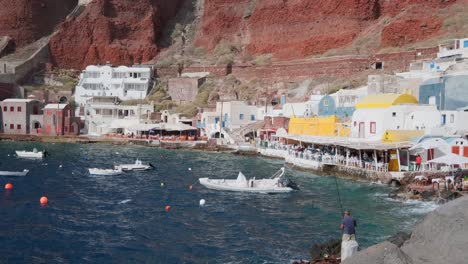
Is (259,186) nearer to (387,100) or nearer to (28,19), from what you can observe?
(387,100)

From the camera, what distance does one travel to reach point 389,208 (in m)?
29.7

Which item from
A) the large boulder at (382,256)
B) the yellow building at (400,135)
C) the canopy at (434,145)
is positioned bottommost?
the large boulder at (382,256)

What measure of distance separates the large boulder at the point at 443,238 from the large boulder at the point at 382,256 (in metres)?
0.38

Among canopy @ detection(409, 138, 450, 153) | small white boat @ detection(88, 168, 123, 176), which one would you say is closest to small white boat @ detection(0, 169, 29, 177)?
small white boat @ detection(88, 168, 123, 176)

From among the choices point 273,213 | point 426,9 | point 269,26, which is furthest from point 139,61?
point 273,213

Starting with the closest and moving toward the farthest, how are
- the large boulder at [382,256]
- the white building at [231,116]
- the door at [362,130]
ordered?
1. the large boulder at [382,256]
2. the door at [362,130]
3. the white building at [231,116]

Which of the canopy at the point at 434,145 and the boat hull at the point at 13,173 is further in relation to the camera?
the boat hull at the point at 13,173

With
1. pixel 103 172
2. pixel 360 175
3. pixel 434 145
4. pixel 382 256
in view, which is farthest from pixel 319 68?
pixel 382 256

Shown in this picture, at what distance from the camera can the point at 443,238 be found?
11.3m

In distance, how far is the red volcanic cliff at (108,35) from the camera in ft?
345

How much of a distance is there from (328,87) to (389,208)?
1665 inches

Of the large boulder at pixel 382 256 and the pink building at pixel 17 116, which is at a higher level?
the pink building at pixel 17 116

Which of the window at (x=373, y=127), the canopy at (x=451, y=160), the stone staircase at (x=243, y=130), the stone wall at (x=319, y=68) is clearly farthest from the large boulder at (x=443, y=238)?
the stone wall at (x=319, y=68)

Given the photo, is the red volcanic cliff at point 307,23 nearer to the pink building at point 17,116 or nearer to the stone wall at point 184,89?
the stone wall at point 184,89
